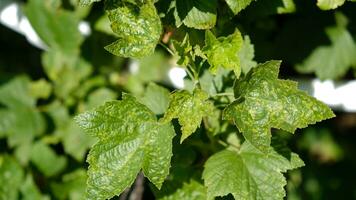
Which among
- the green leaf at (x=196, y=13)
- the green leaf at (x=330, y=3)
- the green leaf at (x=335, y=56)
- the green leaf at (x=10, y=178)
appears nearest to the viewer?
the green leaf at (x=196, y=13)

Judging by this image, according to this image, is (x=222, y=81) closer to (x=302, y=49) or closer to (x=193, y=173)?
(x=193, y=173)

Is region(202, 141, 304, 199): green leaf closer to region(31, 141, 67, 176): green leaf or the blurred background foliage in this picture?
the blurred background foliage

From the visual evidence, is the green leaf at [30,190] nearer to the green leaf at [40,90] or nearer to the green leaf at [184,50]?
the green leaf at [40,90]

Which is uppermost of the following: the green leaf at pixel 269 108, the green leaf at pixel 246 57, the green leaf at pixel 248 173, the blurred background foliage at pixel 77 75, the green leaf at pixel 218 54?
the green leaf at pixel 218 54

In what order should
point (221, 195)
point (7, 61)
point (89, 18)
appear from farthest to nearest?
1. point (7, 61)
2. point (89, 18)
3. point (221, 195)

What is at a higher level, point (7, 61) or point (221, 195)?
point (221, 195)

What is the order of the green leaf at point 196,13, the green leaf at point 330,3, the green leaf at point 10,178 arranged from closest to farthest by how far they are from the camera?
1. the green leaf at point 196,13
2. the green leaf at point 330,3
3. the green leaf at point 10,178

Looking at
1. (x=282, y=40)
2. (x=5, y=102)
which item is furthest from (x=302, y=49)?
(x=5, y=102)

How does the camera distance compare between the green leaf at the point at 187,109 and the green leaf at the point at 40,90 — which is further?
the green leaf at the point at 40,90

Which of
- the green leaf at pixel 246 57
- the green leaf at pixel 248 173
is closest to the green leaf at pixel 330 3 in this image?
the green leaf at pixel 246 57
